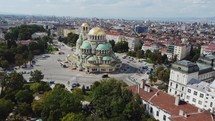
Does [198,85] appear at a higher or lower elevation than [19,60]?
higher

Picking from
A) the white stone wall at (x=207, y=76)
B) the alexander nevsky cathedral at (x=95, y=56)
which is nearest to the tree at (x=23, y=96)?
the alexander nevsky cathedral at (x=95, y=56)

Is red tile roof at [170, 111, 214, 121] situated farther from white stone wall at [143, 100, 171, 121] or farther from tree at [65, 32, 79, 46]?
tree at [65, 32, 79, 46]

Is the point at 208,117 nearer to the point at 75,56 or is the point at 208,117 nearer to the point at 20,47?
the point at 75,56

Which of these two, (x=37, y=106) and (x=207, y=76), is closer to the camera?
(x=37, y=106)

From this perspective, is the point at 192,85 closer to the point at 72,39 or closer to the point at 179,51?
the point at 179,51

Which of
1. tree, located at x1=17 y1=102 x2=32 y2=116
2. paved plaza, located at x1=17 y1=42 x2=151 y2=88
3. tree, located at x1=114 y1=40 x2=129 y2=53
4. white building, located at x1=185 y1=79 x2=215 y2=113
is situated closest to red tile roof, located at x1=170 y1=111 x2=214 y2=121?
white building, located at x1=185 y1=79 x2=215 y2=113

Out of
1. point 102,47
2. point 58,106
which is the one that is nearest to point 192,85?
point 58,106
